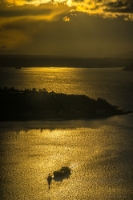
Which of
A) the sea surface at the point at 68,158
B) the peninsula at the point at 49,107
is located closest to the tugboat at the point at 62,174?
the sea surface at the point at 68,158

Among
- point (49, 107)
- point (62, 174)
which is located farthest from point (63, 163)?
point (49, 107)

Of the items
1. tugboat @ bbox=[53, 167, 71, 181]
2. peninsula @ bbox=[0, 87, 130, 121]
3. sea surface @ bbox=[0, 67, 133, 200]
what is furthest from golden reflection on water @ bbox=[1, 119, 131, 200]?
peninsula @ bbox=[0, 87, 130, 121]

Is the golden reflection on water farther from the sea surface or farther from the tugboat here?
the tugboat

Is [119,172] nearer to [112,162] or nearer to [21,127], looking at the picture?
[112,162]

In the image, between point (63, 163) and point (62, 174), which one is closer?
point (62, 174)

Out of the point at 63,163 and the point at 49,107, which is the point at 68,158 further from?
the point at 49,107

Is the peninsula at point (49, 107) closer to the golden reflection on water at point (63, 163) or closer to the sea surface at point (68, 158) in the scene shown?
the sea surface at point (68, 158)

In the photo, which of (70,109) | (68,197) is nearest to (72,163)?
(68,197)
